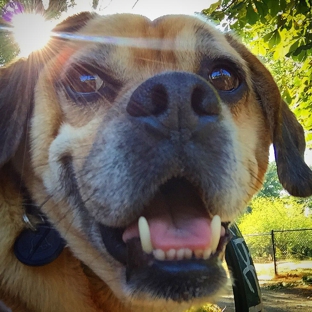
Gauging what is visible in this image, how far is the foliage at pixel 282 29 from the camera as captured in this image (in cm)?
333

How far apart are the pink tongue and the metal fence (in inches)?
435

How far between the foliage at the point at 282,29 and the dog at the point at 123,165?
56.0 inches

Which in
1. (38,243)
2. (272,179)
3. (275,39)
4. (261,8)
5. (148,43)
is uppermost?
(261,8)

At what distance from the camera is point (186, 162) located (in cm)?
133

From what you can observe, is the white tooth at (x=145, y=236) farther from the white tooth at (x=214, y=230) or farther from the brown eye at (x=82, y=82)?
the brown eye at (x=82, y=82)

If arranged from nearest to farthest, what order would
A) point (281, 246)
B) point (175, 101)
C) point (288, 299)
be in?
point (175, 101), point (288, 299), point (281, 246)

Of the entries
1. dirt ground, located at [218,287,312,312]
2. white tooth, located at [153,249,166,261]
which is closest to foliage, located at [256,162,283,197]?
white tooth, located at [153,249,166,261]

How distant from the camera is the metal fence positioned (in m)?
12.4

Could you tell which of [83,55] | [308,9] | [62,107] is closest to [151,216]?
[62,107]

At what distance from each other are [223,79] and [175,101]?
2.14 ft

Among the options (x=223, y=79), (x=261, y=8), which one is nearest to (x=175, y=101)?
(x=223, y=79)

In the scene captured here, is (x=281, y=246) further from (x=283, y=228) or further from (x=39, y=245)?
(x=39, y=245)

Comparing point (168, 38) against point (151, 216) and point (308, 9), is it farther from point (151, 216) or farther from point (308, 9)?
point (308, 9)

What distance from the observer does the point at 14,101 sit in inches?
71.2
